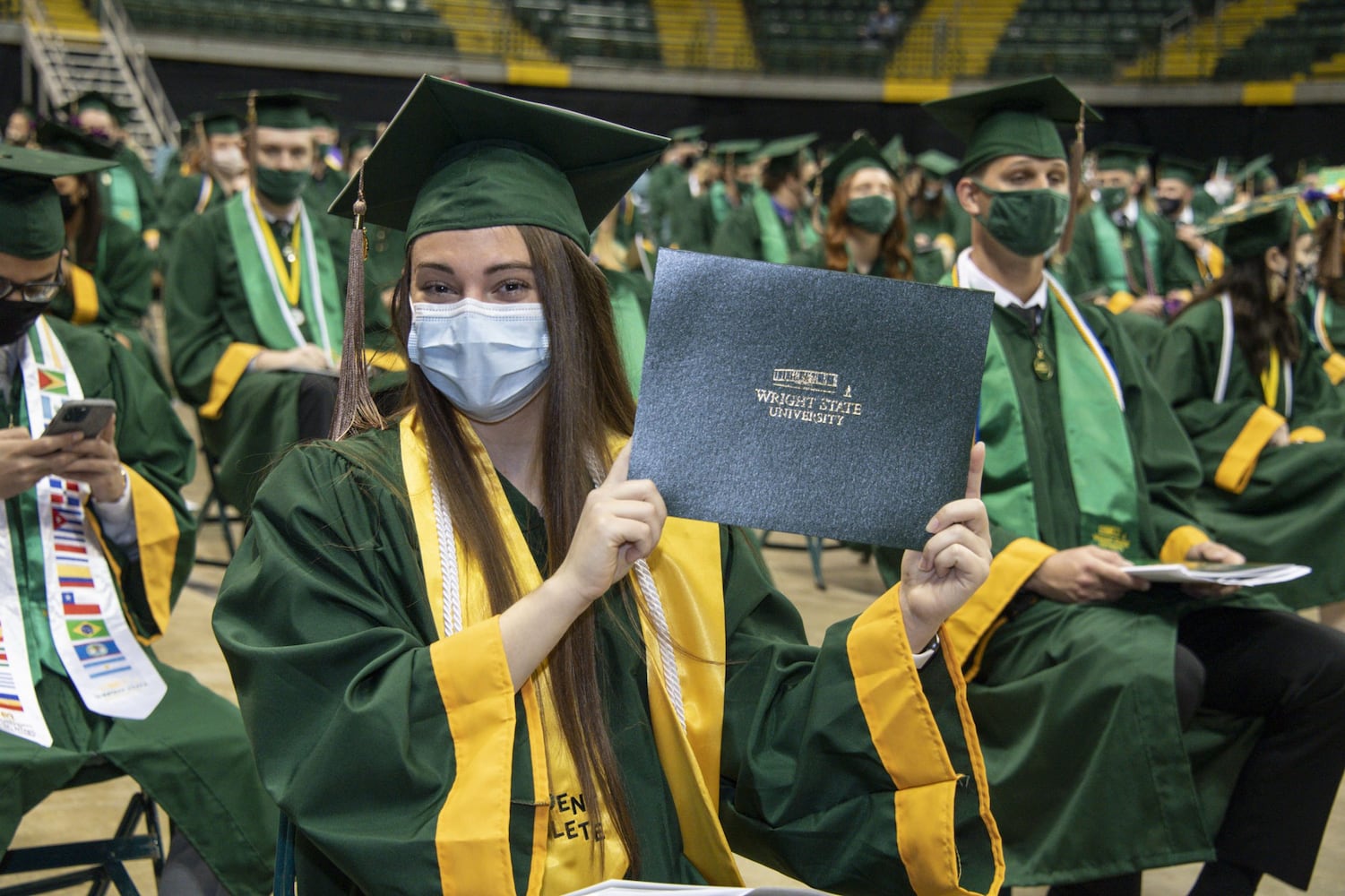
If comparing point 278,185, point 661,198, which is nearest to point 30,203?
point 278,185

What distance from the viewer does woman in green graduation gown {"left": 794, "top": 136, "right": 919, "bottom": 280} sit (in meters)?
5.92

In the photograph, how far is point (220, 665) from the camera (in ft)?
15.4

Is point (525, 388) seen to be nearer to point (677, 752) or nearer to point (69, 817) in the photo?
point (677, 752)

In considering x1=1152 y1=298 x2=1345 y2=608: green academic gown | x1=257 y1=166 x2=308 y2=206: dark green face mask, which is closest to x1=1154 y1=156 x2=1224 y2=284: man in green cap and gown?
x1=1152 y1=298 x2=1345 y2=608: green academic gown

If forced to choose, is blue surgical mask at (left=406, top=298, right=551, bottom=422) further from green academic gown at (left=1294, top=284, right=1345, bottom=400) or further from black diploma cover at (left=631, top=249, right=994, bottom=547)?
green academic gown at (left=1294, top=284, right=1345, bottom=400)

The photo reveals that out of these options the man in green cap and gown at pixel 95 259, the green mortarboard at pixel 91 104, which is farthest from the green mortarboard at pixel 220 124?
the man in green cap and gown at pixel 95 259

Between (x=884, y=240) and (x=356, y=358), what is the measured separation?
440 cm

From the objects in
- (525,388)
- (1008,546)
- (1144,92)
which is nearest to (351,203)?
(525,388)

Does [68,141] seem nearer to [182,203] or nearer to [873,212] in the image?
[873,212]

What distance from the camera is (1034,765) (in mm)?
2668

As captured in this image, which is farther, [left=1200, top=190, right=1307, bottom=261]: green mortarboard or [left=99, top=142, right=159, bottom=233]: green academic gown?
[left=99, top=142, right=159, bottom=233]: green academic gown

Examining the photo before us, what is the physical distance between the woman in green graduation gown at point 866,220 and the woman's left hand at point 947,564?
4.28 metres

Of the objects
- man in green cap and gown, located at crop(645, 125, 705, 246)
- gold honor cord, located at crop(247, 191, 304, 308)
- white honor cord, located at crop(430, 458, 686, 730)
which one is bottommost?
man in green cap and gown, located at crop(645, 125, 705, 246)

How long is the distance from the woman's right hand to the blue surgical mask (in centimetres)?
30
